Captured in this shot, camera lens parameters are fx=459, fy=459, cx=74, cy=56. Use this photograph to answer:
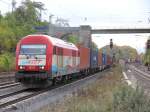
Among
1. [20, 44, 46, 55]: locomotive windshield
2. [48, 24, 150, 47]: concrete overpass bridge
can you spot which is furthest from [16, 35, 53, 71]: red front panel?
[48, 24, 150, 47]: concrete overpass bridge

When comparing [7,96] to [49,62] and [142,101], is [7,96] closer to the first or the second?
[49,62]

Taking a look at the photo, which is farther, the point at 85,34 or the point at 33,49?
the point at 85,34

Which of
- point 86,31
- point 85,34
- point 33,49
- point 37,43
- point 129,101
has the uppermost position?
point 86,31

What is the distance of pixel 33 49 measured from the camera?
2717cm

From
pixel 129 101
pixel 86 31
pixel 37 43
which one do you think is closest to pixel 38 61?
pixel 37 43

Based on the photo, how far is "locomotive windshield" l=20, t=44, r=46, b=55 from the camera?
88.3 feet

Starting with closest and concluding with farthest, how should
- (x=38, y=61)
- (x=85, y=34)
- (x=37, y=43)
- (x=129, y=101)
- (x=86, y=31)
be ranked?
(x=129, y=101)
(x=38, y=61)
(x=37, y=43)
(x=85, y=34)
(x=86, y=31)

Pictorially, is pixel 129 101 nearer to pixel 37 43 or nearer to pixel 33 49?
pixel 33 49

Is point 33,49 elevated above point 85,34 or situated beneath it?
situated beneath

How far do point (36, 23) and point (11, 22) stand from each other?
16733mm

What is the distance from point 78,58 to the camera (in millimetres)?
38938

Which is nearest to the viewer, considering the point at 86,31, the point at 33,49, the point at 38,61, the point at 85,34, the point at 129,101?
the point at 129,101

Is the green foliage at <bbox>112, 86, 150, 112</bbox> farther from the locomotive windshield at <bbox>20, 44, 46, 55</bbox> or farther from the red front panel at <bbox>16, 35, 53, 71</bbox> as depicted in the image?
the locomotive windshield at <bbox>20, 44, 46, 55</bbox>

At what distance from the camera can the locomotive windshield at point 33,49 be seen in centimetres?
2692
